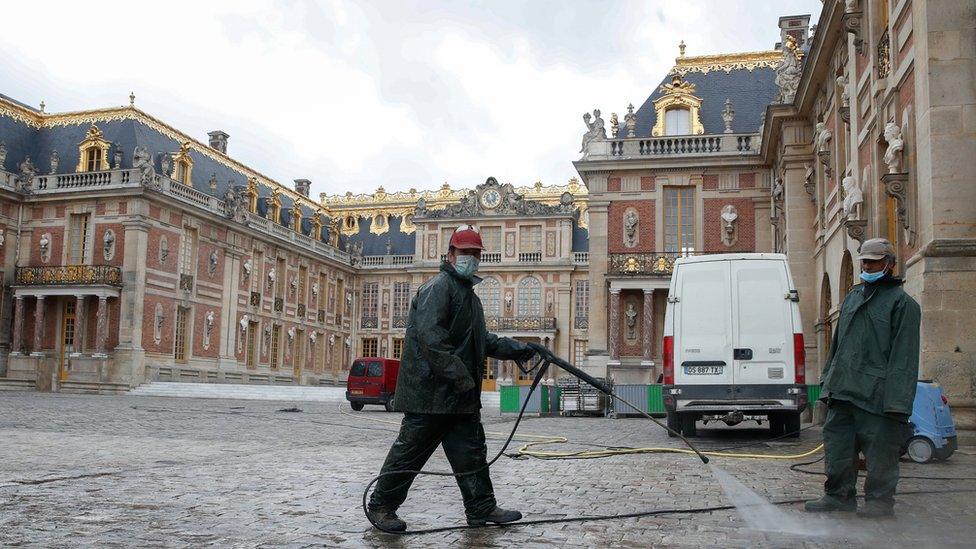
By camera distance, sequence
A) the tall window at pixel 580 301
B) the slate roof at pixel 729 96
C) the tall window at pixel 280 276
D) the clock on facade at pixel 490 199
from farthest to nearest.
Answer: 1. the clock on facade at pixel 490 199
2. the tall window at pixel 580 301
3. the tall window at pixel 280 276
4. the slate roof at pixel 729 96

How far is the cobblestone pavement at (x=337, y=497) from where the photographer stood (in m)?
5.11

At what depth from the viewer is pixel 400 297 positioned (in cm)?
5869

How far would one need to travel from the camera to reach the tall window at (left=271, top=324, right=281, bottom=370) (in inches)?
1945

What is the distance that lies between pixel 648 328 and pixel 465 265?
76.6 ft

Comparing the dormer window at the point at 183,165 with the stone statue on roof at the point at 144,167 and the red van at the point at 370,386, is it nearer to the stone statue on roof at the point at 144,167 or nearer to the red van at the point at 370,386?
the stone statue on roof at the point at 144,167

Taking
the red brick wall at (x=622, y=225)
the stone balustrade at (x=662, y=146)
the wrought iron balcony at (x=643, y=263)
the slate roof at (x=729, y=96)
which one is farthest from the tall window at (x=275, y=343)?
the slate roof at (x=729, y=96)

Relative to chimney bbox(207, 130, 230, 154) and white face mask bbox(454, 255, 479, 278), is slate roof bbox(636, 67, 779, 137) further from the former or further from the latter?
chimney bbox(207, 130, 230, 154)

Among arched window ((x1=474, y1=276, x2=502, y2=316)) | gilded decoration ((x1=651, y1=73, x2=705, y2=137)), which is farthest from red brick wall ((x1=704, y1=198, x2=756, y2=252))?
arched window ((x1=474, y1=276, x2=502, y2=316))

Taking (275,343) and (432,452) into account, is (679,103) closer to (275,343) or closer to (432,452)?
(432,452)

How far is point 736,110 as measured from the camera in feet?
100

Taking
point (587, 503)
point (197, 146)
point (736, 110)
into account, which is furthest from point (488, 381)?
point (587, 503)

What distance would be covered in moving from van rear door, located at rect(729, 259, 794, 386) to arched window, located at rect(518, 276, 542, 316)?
40971 mm

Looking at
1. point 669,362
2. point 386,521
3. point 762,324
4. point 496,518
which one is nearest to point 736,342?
point 762,324

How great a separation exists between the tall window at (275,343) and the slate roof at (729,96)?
86.6ft
